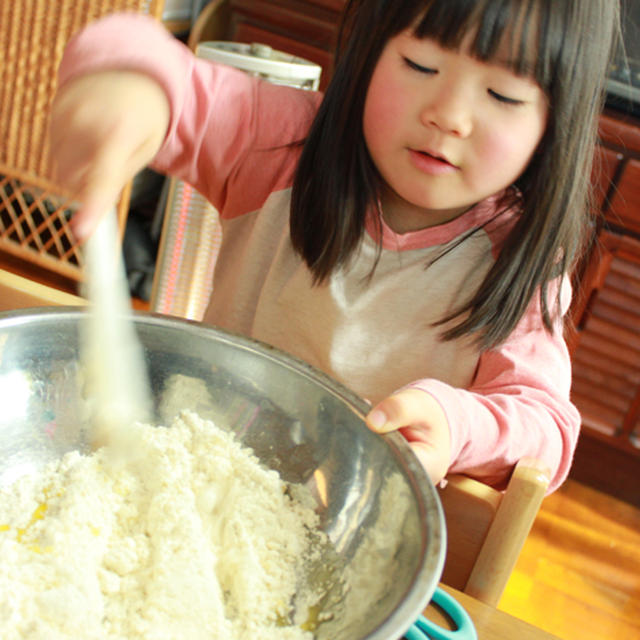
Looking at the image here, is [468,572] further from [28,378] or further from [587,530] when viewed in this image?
[587,530]

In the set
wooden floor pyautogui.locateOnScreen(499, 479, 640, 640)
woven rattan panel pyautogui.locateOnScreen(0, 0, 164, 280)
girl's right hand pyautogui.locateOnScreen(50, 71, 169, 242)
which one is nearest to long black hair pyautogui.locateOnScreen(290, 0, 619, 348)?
girl's right hand pyautogui.locateOnScreen(50, 71, 169, 242)

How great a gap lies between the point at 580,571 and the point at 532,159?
947 millimetres

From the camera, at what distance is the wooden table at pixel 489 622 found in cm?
42

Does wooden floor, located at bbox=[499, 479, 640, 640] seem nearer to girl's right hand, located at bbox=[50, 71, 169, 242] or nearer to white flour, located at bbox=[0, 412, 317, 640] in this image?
white flour, located at bbox=[0, 412, 317, 640]

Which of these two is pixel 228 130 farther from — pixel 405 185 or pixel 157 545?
pixel 157 545

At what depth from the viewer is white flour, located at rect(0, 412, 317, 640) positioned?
366 millimetres

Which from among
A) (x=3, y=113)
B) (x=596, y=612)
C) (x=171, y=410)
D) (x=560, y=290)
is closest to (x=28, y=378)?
(x=171, y=410)

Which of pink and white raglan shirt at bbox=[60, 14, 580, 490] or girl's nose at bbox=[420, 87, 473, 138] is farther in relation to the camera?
pink and white raglan shirt at bbox=[60, 14, 580, 490]

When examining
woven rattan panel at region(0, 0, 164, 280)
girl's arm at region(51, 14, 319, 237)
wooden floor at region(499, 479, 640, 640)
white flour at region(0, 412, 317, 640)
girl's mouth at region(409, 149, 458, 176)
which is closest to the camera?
white flour at region(0, 412, 317, 640)

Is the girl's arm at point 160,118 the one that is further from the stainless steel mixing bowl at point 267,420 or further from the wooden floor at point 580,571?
the wooden floor at point 580,571

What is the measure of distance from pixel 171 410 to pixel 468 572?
230 mm

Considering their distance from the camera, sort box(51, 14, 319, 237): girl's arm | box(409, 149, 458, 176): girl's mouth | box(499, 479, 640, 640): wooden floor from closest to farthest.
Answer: box(51, 14, 319, 237): girl's arm < box(409, 149, 458, 176): girl's mouth < box(499, 479, 640, 640): wooden floor

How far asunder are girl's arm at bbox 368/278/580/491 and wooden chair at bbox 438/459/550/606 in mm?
23

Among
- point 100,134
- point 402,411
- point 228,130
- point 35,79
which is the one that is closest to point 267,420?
point 402,411
